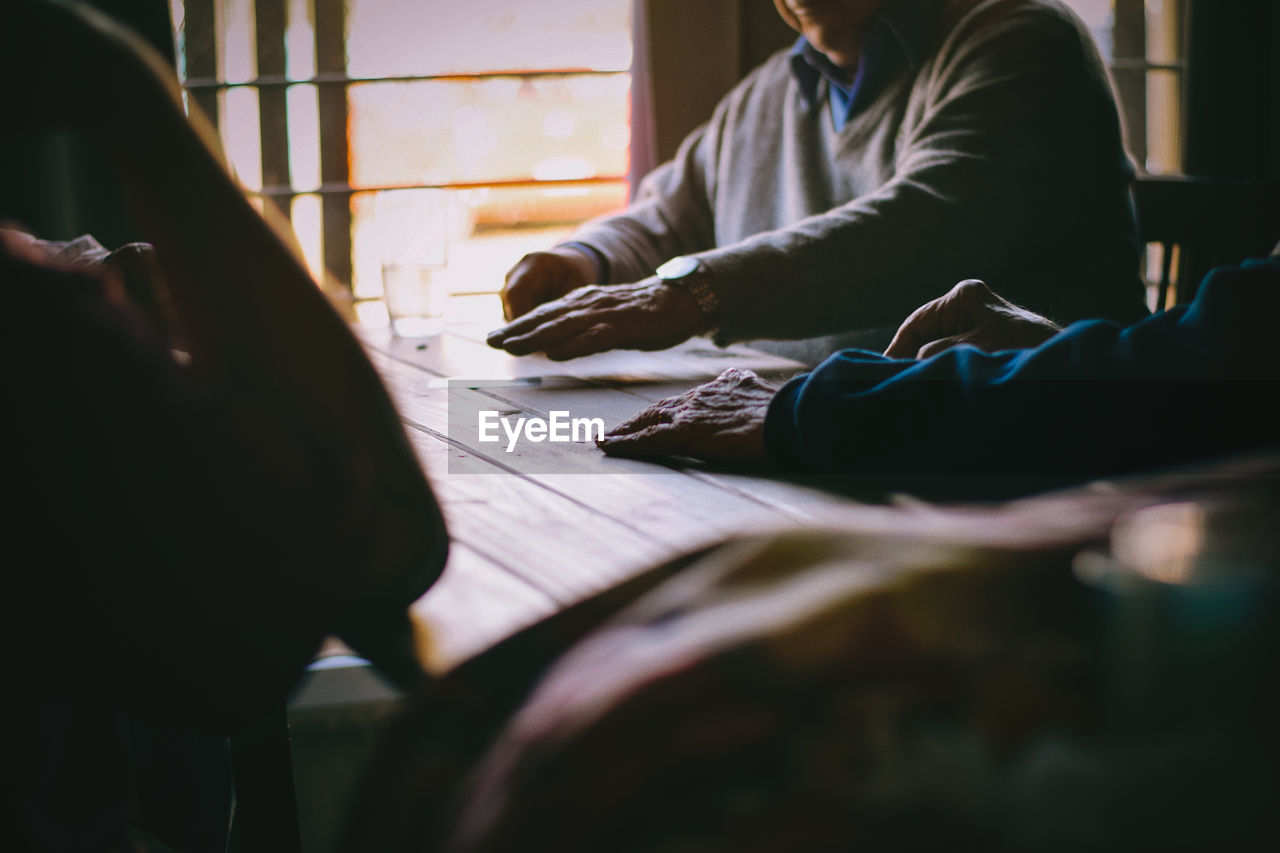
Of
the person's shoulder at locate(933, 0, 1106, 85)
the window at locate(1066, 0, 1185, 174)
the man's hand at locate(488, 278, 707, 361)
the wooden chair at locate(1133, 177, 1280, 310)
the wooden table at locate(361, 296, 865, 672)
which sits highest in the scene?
the window at locate(1066, 0, 1185, 174)

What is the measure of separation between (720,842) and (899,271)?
100 cm

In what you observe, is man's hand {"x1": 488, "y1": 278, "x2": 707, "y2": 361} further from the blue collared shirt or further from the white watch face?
the blue collared shirt

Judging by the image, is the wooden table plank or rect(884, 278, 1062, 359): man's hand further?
rect(884, 278, 1062, 359): man's hand

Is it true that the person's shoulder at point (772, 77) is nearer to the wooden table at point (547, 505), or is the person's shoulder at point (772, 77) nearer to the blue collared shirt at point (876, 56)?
the blue collared shirt at point (876, 56)

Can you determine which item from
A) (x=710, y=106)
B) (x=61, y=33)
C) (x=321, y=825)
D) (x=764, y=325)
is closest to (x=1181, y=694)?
(x=61, y=33)

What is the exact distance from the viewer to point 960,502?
1.80 ft

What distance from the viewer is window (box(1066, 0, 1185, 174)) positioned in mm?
3000

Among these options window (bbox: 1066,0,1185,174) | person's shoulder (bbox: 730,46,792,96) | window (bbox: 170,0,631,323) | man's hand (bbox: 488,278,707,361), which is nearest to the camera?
man's hand (bbox: 488,278,707,361)

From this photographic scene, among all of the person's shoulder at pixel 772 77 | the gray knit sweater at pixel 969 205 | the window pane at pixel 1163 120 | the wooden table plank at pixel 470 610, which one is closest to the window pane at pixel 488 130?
the person's shoulder at pixel 772 77

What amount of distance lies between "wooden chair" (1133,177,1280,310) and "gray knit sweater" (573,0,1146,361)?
0.12m

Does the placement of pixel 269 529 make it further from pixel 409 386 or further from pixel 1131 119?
pixel 1131 119

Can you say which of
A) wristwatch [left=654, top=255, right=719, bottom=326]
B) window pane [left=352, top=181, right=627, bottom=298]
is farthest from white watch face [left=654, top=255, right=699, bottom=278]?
window pane [left=352, top=181, right=627, bottom=298]

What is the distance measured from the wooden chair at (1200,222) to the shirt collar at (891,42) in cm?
36

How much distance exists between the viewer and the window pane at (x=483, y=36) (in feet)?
8.66
